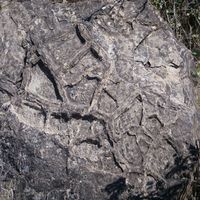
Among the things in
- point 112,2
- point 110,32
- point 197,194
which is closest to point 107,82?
point 110,32

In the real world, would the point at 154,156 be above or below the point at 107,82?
below

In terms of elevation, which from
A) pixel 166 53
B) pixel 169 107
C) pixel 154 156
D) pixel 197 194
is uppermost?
pixel 166 53

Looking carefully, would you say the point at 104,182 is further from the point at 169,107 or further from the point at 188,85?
the point at 188,85

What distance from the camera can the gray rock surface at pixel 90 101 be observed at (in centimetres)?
299

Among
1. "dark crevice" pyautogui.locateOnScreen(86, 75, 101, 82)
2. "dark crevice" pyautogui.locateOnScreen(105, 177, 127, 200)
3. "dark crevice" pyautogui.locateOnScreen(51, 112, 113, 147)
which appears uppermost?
"dark crevice" pyautogui.locateOnScreen(86, 75, 101, 82)

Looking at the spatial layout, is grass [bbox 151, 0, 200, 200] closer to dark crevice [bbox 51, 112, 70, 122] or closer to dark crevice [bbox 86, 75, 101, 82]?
dark crevice [bbox 86, 75, 101, 82]

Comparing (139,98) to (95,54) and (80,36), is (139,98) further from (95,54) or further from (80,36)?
(80,36)

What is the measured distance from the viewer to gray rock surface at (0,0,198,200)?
2.99m

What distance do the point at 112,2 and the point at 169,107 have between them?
0.72 metres

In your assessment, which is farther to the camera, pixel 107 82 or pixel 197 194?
pixel 197 194

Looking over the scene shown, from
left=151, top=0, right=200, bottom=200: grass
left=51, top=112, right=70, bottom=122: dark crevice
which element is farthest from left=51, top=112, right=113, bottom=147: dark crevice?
left=151, top=0, right=200, bottom=200: grass

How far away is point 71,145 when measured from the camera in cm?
299

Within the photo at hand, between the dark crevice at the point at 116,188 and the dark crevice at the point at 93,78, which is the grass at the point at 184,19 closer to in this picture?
the dark crevice at the point at 93,78

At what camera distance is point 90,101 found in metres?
3.04
